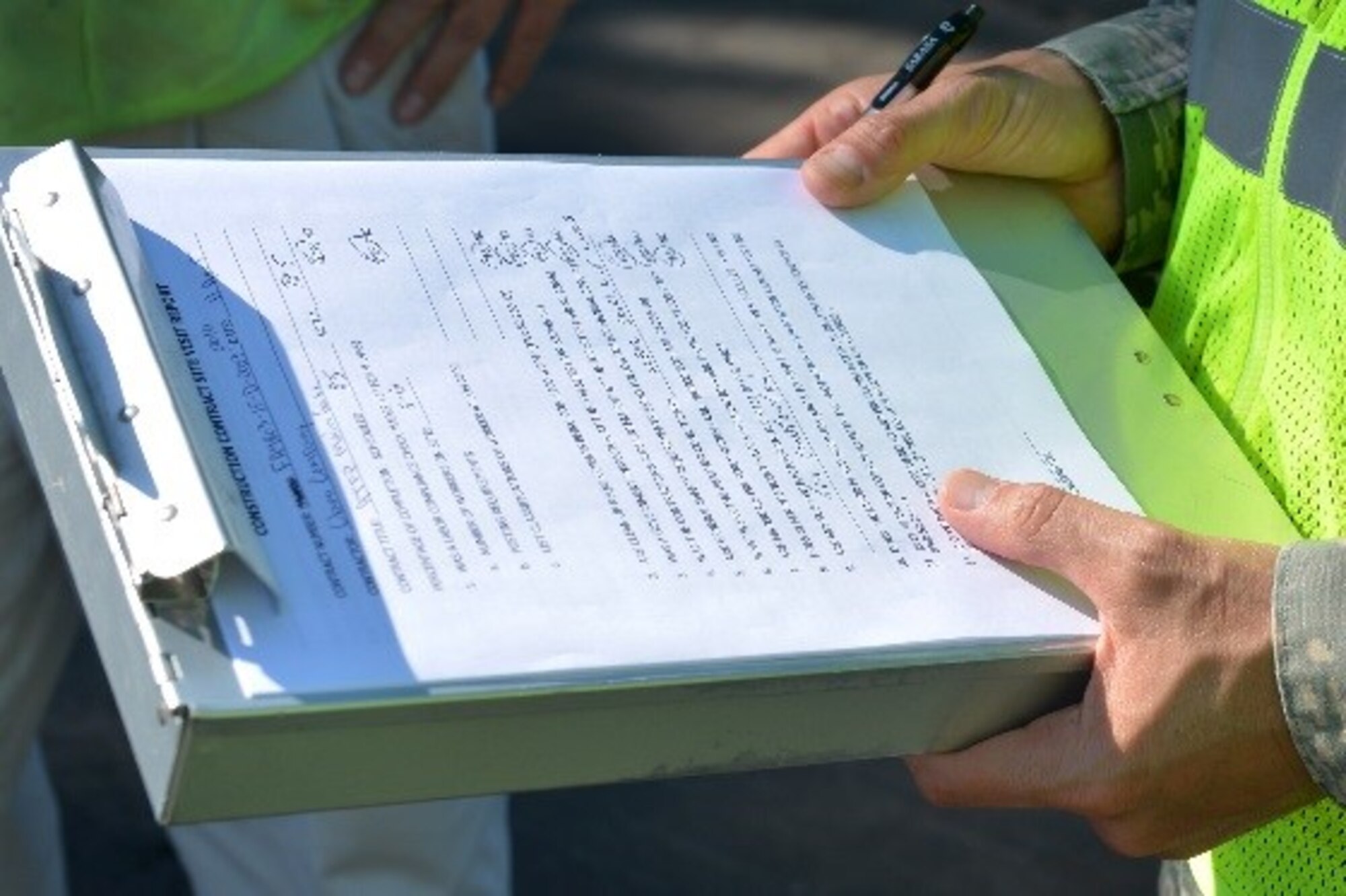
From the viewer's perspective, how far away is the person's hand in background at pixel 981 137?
123 centimetres

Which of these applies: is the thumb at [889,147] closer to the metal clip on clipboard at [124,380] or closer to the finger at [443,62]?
the metal clip on clipboard at [124,380]

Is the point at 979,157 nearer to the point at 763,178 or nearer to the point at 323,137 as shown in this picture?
the point at 763,178

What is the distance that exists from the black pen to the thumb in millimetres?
26

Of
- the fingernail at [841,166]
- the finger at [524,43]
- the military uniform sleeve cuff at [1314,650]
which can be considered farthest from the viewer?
the finger at [524,43]

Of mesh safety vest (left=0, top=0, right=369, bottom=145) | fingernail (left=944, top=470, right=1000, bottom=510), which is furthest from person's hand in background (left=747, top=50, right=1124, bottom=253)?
mesh safety vest (left=0, top=0, right=369, bottom=145)

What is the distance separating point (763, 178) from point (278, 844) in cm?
100

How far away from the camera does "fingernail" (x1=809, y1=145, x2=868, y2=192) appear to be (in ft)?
3.99

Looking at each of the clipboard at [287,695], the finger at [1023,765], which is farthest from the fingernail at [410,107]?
the finger at [1023,765]

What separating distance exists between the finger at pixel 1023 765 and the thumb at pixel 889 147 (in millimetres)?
321

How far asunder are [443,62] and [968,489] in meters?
1.04

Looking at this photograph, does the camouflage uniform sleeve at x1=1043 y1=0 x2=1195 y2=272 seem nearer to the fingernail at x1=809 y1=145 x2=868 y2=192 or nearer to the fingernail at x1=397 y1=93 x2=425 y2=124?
the fingernail at x1=809 y1=145 x2=868 y2=192

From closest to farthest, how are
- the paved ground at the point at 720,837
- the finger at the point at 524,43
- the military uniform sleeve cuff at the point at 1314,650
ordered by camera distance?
the military uniform sleeve cuff at the point at 1314,650, the finger at the point at 524,43, the paved ground at the point at 720,837

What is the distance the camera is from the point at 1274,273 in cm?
116

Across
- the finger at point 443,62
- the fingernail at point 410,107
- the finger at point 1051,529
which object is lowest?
the fingernail at point 410,107
